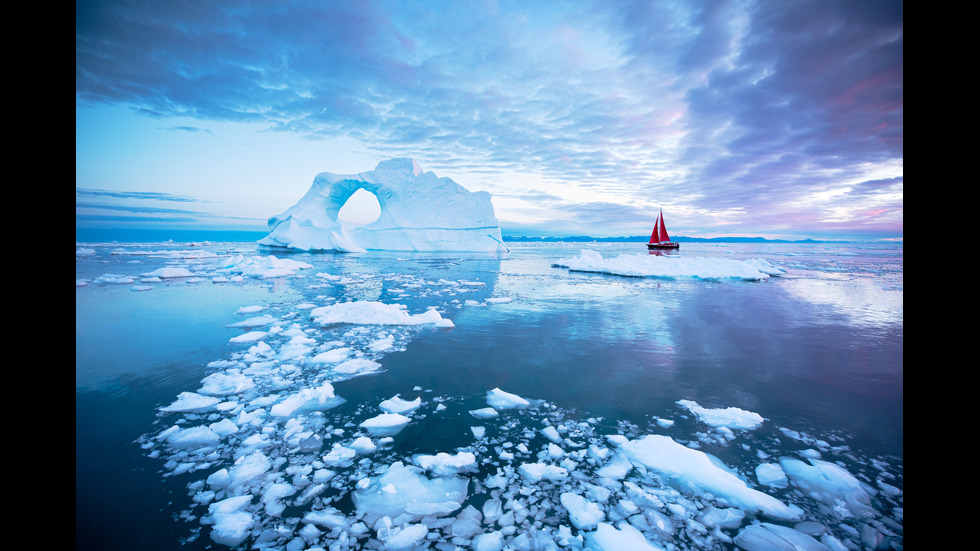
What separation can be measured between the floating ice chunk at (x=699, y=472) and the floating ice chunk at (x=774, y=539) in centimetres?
12

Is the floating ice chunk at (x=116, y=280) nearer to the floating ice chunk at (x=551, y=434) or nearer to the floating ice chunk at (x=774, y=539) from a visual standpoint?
the floating ice chunk at (x=551, y=434)

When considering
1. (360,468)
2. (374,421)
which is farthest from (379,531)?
(374,421)

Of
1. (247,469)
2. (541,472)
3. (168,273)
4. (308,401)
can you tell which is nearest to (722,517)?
(541,472)

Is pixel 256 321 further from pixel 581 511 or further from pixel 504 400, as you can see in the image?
pixel 581 511

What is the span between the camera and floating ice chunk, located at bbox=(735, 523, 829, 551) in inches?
73.1

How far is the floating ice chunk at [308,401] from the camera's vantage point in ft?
10.4

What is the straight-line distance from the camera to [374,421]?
3023mm

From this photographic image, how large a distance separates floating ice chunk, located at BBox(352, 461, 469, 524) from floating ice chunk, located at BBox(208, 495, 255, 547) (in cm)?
54

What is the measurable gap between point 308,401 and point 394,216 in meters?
30.4

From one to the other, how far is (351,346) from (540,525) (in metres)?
3.88

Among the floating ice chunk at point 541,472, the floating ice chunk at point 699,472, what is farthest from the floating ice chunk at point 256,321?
the floating ice chunk at point 699,472

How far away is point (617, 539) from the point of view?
1.87 m

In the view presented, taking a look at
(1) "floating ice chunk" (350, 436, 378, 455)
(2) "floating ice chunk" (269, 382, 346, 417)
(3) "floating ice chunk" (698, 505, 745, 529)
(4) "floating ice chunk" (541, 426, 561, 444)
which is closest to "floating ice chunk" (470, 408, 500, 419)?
(4) "floating ice chunk" (541, 426, 561, 444)
